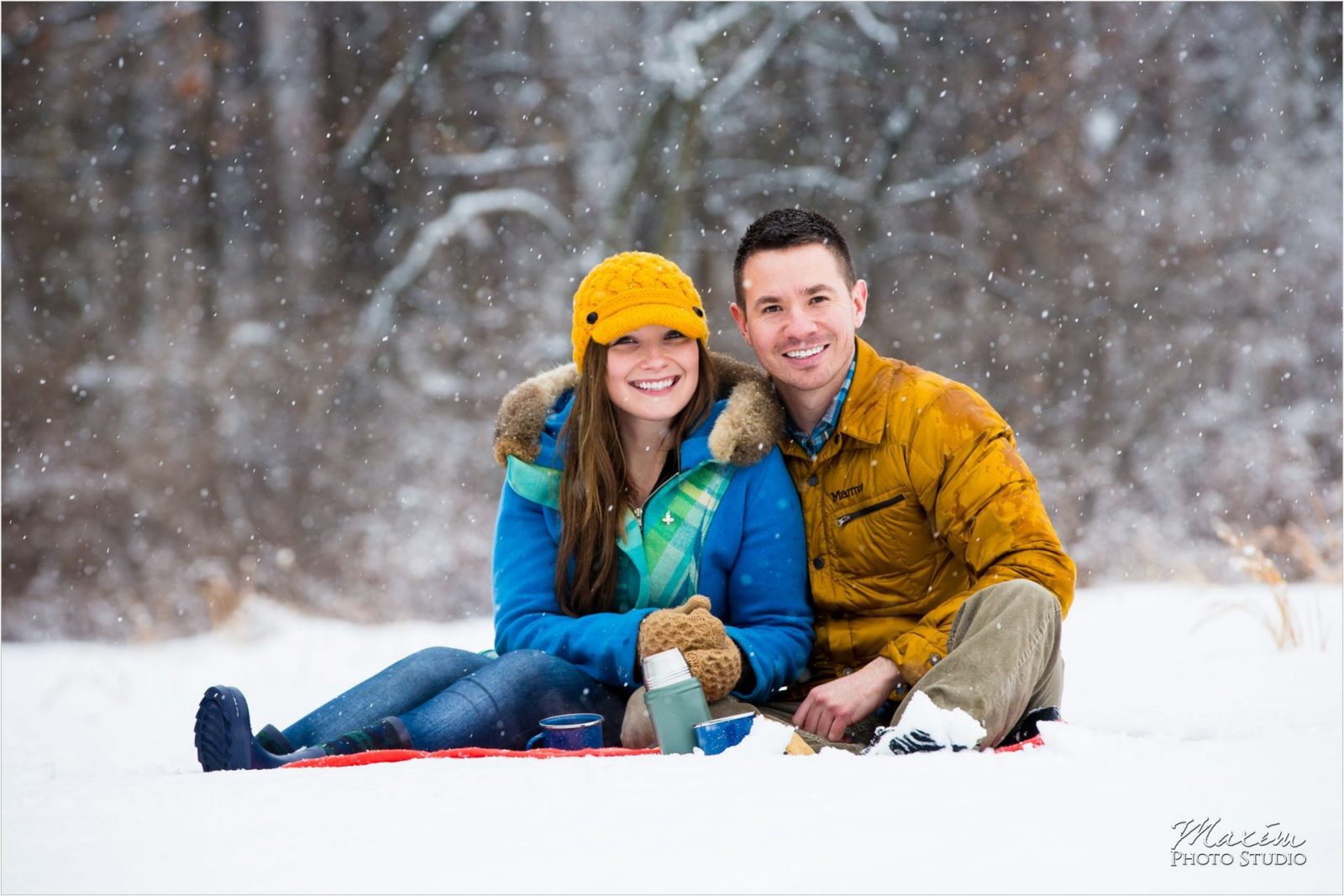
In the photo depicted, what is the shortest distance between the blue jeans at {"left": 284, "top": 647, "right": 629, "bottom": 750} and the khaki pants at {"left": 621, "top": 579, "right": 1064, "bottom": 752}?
0.25 meters

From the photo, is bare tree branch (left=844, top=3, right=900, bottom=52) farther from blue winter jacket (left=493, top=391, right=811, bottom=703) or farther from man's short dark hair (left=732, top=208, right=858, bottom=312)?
blue winter jacket (left=493, top=391, right=811, bottom=703)

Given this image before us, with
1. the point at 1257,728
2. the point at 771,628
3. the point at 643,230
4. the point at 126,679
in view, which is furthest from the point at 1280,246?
the point at 126,679

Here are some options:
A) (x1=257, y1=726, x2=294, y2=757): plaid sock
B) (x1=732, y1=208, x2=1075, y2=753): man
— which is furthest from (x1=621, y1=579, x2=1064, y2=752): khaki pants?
(x1=257, y1=726, x2=294, y2=757): plaid sock

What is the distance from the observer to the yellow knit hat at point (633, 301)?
258 centimetres

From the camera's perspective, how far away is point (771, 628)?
251cm

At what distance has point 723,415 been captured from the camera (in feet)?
8.57

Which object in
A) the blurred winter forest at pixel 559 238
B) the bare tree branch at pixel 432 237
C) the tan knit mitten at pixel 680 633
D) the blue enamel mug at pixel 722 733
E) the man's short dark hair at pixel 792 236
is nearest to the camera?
the blue enamel mug at pixel 722 733

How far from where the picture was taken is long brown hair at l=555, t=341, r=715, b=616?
2.62m

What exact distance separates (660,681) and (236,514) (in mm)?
8365

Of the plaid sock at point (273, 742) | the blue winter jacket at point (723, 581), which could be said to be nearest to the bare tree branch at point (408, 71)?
the blue winter jacket at point (723, 581)

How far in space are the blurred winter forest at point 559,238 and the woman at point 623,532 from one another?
21.4 feet

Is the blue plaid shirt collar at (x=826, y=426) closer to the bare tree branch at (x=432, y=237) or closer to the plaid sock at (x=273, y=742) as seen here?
the plaid sock at (x=273, y=742)

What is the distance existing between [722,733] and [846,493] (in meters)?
0.85

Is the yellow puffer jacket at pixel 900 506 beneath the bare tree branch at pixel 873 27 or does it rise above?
beneath
